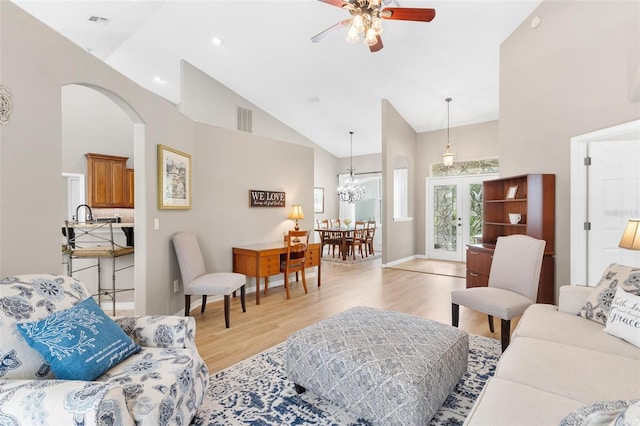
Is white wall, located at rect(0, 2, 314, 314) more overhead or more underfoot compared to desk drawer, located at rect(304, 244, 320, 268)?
more overhead

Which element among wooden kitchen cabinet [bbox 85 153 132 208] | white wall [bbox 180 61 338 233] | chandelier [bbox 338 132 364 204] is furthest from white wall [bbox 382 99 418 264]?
wooden kitchen cabinet [bbox 85 153 132 208]

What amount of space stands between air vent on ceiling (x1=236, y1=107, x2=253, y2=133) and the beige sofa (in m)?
6.52

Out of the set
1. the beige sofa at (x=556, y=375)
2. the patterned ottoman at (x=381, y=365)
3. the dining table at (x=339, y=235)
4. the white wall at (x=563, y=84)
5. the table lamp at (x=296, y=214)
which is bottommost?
the patterned ottoman at (x=381, y=365)

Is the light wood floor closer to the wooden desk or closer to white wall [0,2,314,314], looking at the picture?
the wooden desk

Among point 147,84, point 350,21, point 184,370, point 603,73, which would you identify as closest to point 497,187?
point 603,73

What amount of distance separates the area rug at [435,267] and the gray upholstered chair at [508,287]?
119 inches

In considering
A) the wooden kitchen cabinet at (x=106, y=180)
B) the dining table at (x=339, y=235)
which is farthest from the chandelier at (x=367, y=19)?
the wooden kitchen cabinet at (x=106, y=180)

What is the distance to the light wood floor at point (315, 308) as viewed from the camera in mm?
3004

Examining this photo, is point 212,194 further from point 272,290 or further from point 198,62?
point 198,62

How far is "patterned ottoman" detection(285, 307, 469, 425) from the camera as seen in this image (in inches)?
64.6

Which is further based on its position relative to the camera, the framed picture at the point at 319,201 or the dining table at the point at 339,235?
the framed picture at the point at 319,201

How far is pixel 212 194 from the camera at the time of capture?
4.32 m

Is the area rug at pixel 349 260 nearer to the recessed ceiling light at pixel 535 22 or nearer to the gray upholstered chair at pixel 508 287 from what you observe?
the gray upholstered chair at pixel 508 287

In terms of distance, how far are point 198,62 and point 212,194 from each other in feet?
10.4
